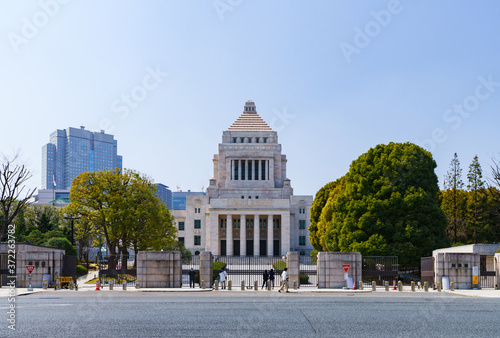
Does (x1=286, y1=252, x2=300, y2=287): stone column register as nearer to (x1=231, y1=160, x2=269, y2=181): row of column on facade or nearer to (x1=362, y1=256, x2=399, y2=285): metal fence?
(x1=362, y1=256, x2=399, y2=285): metal fence

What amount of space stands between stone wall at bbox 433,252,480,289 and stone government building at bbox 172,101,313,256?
173 feet

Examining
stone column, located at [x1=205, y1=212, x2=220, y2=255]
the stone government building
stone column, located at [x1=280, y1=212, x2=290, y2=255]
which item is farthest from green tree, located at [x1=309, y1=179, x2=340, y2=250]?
stone column, located at [x1=205, y1=212, x2=220, y2=255]

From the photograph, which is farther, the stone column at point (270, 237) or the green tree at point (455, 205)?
the stone column at point (270, 237)

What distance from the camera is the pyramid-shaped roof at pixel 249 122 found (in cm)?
10750

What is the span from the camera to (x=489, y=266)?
42906 millimetres

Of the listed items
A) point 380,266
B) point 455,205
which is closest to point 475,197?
point 455,205

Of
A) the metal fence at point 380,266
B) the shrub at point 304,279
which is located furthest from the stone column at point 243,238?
the shrub at point 304,279

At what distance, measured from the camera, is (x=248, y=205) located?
90.1m

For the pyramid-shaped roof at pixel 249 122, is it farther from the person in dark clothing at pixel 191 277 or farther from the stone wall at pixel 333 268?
the stone wall at pixel 333 268

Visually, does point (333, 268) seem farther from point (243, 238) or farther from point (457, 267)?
point (243, 238)

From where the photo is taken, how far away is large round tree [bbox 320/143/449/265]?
47.6m

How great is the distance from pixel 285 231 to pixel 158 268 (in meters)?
53.8

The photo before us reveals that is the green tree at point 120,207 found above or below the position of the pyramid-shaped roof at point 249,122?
below

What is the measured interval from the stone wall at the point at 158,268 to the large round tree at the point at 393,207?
1758cm
